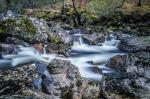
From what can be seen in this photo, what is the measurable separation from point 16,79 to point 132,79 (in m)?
6.67

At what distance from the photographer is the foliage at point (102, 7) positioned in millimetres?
39719

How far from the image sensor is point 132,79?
17.5 m

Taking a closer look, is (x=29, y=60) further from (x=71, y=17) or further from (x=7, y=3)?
(x=7, y=3)

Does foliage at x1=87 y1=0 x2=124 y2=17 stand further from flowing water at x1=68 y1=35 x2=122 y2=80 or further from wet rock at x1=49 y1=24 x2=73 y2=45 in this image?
wet rock at x1=49 y1=24 x2=73 y2=45

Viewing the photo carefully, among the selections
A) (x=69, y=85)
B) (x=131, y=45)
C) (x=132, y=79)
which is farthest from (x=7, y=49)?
(x=131, y=45)

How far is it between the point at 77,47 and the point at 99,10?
1402 centimetres

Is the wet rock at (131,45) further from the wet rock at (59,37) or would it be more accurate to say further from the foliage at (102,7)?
the foliage at (102,7)

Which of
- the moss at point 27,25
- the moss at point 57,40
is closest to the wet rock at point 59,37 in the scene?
the moss at point 57,40

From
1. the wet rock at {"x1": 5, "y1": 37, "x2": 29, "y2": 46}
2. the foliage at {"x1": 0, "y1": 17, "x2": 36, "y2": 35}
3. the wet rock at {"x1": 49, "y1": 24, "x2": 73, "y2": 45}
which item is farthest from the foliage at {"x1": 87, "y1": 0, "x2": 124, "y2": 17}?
the wet rock at {"x1": 5, "y1": 37, "x2": 29, "y2": 46}

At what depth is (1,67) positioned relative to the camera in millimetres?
20078

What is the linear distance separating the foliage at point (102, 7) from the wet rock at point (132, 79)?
18301mm

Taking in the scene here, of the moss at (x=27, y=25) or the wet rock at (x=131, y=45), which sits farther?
the moss at (x=27, y=25)

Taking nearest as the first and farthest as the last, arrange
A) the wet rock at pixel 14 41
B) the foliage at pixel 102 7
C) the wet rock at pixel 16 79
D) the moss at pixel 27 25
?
1. the wet rock at pixel 16 79
2. the wet rock at pixel 14 41
3. the moss at pixel 27 25
4. the foliage at pixel 102 7

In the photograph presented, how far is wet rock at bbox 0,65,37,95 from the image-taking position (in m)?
13.3
